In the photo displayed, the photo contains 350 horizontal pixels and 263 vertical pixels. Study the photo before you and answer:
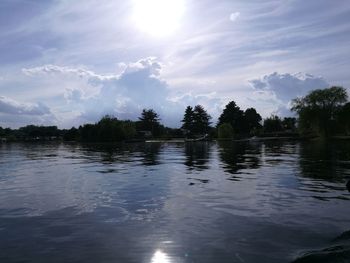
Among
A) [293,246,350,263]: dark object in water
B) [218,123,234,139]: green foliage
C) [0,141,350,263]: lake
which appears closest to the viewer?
[293,246,350,263]: dark object in water

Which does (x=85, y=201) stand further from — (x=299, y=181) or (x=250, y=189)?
(x=299, y=181)

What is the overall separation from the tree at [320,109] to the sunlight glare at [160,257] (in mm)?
145735

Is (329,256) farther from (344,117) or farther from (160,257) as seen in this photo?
(344,117)

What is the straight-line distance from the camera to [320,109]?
150 metres

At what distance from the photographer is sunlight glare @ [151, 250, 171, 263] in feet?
36.7

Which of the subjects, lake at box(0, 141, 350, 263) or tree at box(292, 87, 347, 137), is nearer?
lake at box(0, 141, 350, 263)

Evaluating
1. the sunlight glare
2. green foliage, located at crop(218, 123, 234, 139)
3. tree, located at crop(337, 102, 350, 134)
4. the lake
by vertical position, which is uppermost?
tree, located at crop(337, 102, 350, 134)

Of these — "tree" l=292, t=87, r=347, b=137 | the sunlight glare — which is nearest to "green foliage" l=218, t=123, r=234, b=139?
"tree" l=292, t=87, r=347, b=137

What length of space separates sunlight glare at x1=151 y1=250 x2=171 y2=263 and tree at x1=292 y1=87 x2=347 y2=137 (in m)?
146

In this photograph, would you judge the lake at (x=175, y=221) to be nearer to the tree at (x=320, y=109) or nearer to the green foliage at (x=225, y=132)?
the tree at (x=320, y=109)

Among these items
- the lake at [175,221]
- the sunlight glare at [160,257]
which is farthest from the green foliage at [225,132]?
the sunlight glare at [160,257]

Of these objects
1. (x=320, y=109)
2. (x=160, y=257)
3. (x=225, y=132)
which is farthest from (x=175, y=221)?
(x=225, y=132)

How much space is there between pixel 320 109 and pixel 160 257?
148m

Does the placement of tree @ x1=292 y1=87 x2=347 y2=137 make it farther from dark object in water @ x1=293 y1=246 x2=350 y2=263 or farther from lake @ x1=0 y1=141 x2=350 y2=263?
dark object in water @ x1=293 y1=246 x2=350 y2=263
